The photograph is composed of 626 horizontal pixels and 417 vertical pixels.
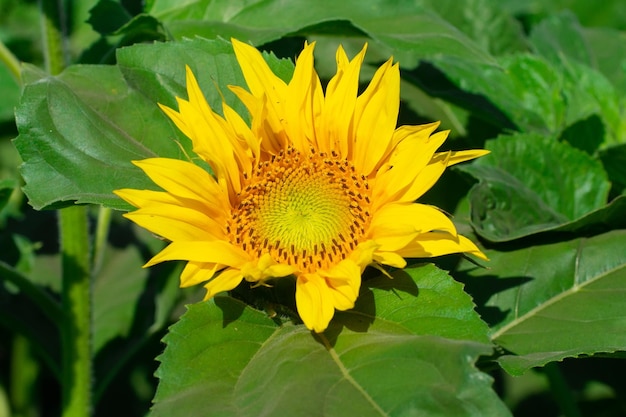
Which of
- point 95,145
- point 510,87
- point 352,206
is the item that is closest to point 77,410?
point 95,145

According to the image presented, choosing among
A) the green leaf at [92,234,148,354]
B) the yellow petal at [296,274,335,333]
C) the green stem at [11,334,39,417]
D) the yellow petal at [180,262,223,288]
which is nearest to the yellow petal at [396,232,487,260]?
the yellow petal at [296,274,335,333]

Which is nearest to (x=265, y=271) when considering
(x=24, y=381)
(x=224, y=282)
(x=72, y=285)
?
(x=224, y=282)

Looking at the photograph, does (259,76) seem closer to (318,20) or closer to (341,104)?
(341,104)

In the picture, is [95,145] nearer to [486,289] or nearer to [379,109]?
[379,109]

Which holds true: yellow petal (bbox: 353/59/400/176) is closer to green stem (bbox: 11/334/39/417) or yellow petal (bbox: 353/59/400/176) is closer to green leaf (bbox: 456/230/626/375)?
green leaf (bbox: 456/230/626/375)

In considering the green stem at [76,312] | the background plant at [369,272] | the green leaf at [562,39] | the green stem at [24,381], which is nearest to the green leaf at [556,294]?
the background plant at [369,272]
